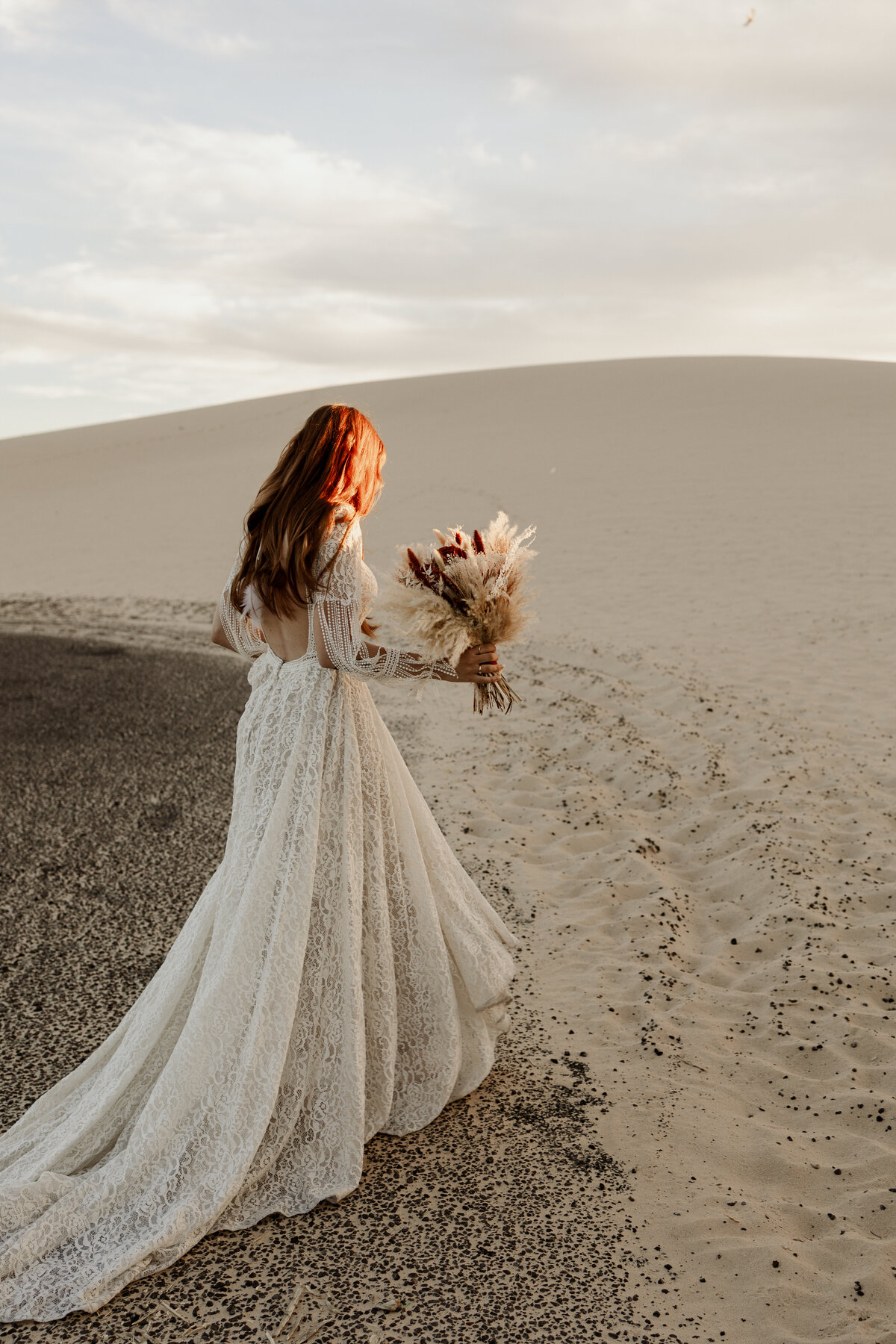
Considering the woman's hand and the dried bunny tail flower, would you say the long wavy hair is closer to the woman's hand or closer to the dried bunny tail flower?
the dried bunny tail flower

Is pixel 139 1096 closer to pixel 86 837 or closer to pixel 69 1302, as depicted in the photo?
pixel 69 1302

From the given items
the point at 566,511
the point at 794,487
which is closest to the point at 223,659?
the point at 566,511

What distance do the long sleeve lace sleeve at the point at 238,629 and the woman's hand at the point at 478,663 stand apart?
0.65m

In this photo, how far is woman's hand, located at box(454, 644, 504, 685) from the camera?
2873 millimetres

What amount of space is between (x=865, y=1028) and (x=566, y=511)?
14.9m

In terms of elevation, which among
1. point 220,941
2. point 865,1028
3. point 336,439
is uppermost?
point 336,439

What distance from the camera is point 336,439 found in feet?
9.12

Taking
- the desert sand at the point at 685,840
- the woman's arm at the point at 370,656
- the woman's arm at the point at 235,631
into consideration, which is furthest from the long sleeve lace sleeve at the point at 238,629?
the desert sand at the point at 685,840

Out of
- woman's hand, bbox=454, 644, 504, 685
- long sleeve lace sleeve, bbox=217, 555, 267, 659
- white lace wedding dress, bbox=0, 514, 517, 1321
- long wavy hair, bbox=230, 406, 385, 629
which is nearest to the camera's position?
white lace wedding dress, bbox=0, 514, 517, 1321

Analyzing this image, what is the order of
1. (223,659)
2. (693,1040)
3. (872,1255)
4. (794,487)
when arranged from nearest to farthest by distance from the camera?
(872,1255)
(693,1040)
(223,659)
(794,487)

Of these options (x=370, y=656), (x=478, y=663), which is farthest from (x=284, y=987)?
(x=478, y=663)

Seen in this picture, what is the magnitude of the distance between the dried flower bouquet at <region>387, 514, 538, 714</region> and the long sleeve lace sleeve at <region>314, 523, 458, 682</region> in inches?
3.3

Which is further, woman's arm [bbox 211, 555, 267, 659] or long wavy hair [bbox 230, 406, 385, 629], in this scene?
woman's arm [bbox 211, 555, 267, 659]

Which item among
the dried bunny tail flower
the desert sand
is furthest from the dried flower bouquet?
the desert sand
